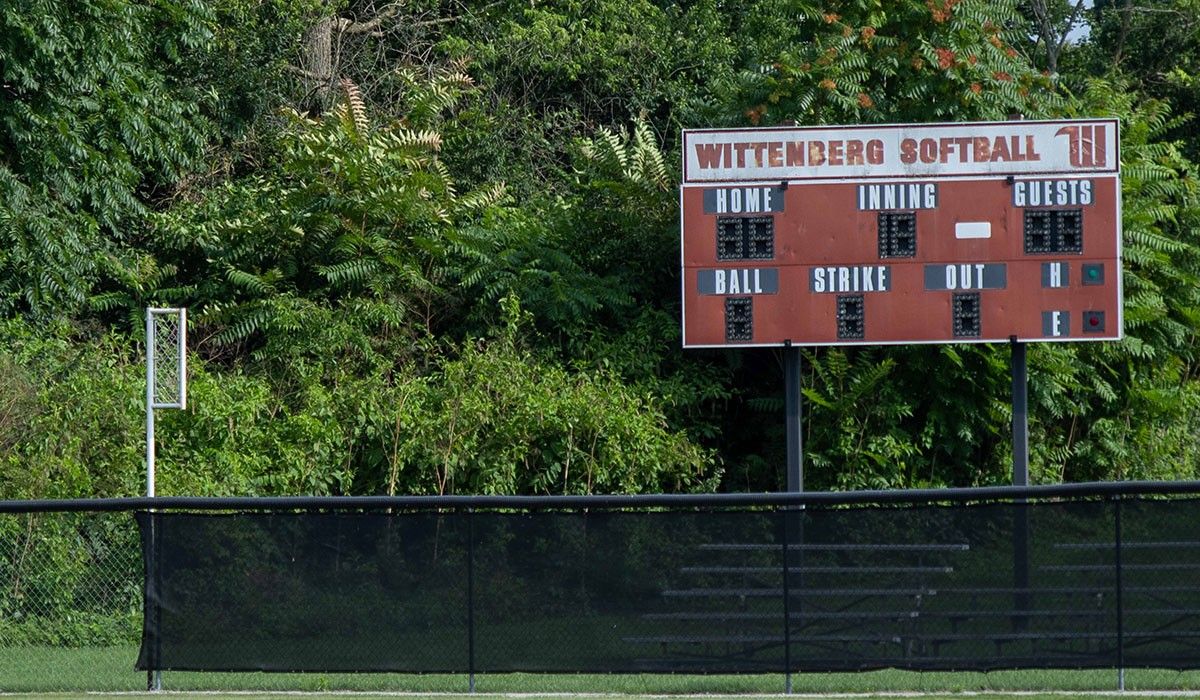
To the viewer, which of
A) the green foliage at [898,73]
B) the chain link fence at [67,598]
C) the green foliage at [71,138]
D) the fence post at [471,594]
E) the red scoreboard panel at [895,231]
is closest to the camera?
the fence post at [471,594]

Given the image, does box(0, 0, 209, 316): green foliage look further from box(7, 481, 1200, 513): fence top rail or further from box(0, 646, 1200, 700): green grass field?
box(7, 481, 1200, 513): fence top rail

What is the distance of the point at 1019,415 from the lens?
13703 mm

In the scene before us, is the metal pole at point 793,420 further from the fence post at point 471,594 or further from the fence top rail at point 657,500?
the fence post at point 471,594

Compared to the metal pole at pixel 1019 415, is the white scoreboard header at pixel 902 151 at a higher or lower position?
higher

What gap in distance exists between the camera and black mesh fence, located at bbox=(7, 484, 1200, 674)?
8508 mm

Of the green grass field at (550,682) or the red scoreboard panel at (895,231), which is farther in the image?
the red scoreboard panel at (895,231)

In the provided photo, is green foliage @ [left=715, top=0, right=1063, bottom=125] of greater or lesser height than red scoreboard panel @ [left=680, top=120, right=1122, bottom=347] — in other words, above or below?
above

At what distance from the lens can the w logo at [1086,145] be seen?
13062mm

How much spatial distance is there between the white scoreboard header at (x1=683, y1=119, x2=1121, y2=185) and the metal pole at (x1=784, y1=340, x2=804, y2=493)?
1.74m

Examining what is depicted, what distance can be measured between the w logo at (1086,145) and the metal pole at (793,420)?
308 centimetres

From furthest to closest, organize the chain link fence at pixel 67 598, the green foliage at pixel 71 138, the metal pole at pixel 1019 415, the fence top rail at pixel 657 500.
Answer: the green foliage at pixel 71 138
the metal pole at pixel 1019 415
the chain link fence at pixel 67 598
the fence top rail at pixel 657 500

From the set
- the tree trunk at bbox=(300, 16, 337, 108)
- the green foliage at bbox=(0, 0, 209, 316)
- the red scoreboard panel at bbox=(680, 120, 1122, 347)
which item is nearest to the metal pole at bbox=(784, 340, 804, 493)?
the red scoreboard panel at bbox=(680, 120, 1122, 347)

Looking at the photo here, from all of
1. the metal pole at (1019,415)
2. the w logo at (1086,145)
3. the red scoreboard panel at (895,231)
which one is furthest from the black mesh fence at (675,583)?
the w logo at (1086,145)

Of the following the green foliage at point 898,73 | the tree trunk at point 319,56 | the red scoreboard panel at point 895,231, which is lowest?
the red scoreboard panel at point 895,231
